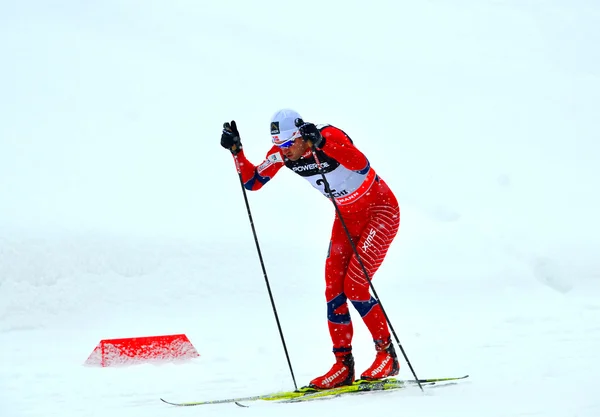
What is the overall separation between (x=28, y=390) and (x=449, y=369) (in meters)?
3.21

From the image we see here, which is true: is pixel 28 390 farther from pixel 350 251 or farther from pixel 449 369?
pixel 449 369

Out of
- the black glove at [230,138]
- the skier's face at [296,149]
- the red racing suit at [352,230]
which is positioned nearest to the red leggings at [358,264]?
the red racing suit at [352,230]

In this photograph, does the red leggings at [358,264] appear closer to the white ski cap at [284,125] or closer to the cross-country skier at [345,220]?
the cross-country skier at [345,220]

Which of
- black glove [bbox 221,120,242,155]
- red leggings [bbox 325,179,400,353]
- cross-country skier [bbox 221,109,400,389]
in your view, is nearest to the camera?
cross-country skier [bbox 221,109,400,389]

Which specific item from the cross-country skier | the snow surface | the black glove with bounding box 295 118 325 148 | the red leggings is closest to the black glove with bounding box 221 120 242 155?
the cross-country skier

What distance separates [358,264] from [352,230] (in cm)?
38

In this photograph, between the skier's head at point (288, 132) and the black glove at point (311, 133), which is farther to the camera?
the skier's head at point (288, 132)

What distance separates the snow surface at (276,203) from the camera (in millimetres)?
6027

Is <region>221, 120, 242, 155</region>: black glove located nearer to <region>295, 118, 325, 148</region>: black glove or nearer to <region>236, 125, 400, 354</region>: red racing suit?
<region>236, 125, 400, 354</region>: red racing suit

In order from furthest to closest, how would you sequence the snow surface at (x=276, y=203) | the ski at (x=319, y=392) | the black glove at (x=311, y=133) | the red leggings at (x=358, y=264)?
the snow surface at (x=276, y=203), the red leggings at (x=358, y=264), the black glove at (x=311, y=133), the ski at (x=319, y=392)

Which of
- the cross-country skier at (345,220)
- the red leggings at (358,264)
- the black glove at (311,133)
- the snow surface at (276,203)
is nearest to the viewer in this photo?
the black glove at (311,133)

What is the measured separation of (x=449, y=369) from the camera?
238 inches

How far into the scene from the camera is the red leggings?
526 cm

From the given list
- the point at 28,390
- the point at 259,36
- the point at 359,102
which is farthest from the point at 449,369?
the point at 259,36
